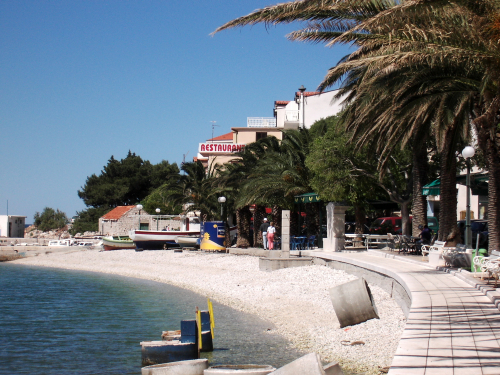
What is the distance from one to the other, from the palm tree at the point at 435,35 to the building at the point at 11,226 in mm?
83061

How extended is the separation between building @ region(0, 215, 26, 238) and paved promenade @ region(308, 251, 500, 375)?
84.8m

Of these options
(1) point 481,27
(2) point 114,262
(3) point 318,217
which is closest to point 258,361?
(1) point 481,27

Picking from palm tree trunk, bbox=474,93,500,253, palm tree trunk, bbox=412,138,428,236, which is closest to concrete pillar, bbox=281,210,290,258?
palm tree trunk, bbox=412,138,428,236

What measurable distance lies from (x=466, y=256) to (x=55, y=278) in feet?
83.0

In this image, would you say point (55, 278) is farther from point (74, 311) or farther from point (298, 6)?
point (298, 6)

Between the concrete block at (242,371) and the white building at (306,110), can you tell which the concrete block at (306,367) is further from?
the white building at (306,110)

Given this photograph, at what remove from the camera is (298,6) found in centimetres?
952

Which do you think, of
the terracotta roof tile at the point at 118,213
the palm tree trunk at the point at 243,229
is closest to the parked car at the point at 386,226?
the palm tree trunk at the point at 243,229

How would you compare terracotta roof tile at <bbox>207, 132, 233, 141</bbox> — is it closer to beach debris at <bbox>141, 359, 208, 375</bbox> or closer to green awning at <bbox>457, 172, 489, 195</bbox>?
green awning at <bbox>457, 172, 489, 195</bbox>

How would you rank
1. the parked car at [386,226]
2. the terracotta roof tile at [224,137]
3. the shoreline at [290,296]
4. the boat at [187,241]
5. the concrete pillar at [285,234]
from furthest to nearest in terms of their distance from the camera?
1. the terracotta roof tile at [224,137]
2. the boat at [187,241]
3. the parked car at [386,226]
4. the concrete pillar at [285,234]
5. the shoreline at [290,296]

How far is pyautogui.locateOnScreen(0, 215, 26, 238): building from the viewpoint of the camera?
282 ft

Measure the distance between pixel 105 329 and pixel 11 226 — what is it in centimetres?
8053

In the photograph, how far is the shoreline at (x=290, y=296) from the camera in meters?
9.99

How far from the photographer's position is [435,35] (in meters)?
10.5
